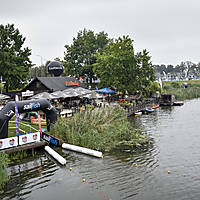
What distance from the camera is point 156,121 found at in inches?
1352

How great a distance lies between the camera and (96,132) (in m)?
21.7

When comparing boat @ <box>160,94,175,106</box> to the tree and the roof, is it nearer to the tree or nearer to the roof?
the roof

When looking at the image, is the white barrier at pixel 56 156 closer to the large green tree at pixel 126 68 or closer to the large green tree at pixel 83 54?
the large green tree at pixel 126 68

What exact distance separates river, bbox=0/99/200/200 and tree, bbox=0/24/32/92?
1116 inches

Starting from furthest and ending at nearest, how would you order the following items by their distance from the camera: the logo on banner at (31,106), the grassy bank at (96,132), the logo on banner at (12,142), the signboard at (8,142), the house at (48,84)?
1. the house at (48,84)
2. the grassy bank at (96,132)
3. the logo on banner at (31,106)
4. the logo on banner at (12,142)
5. the signboard at (8,142)

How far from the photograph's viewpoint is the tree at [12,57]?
44125 millimetres

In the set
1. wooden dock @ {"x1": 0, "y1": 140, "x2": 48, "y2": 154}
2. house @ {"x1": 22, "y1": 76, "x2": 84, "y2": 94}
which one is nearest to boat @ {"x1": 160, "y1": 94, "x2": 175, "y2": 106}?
house @ {"x1": 22, "y1": 76, "x2": 84, "y2": 94}

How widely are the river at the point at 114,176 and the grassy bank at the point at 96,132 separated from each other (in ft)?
4.91

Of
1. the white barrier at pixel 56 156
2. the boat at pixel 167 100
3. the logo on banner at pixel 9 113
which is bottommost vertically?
the white barrier at pixel 56 156

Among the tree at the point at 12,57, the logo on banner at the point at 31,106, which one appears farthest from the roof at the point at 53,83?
the logo on banner at the point at 31,106

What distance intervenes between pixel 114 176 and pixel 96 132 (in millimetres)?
6542

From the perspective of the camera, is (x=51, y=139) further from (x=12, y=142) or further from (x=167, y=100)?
(x=167, y=100)

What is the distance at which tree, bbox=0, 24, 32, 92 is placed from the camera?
4412 cm

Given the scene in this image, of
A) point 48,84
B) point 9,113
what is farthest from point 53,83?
point 9,113
